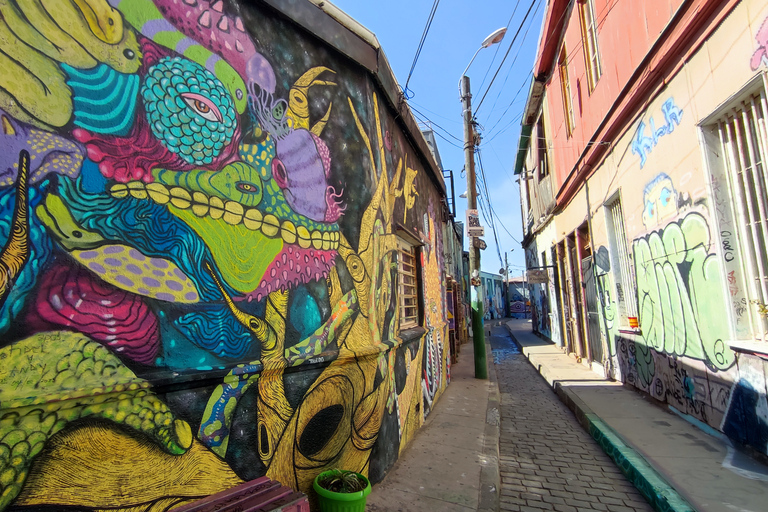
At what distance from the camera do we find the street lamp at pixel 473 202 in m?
8.55

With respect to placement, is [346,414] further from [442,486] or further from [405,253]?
[405,253]

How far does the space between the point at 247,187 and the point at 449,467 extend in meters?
3.25

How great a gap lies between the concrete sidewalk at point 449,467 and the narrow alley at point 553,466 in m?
0.19

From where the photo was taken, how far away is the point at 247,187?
109 inches

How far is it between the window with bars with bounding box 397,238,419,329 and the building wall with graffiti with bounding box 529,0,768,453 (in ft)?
10.7

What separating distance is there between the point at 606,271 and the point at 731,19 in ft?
15.4

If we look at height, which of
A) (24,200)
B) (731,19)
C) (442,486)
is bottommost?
(442,486)

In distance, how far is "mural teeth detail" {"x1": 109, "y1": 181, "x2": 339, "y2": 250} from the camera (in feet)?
7.32

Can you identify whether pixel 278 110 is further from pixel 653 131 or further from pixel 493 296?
pixel 493 296

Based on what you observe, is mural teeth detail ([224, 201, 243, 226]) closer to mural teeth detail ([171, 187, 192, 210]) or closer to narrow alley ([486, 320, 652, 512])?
mural teeth detail ([171, 187, 192, 210])

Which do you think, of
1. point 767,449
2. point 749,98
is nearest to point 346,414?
point 767,449

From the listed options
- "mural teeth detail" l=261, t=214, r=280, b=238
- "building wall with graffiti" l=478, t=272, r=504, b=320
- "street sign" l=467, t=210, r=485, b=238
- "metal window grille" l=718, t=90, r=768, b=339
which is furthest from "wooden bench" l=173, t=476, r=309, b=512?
"building wall with graffiti" l=478, t=272, r=504, b=320

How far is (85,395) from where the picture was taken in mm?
1894

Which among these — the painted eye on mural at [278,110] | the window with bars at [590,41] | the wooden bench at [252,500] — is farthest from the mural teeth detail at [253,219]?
the window with bars at [590,41]
